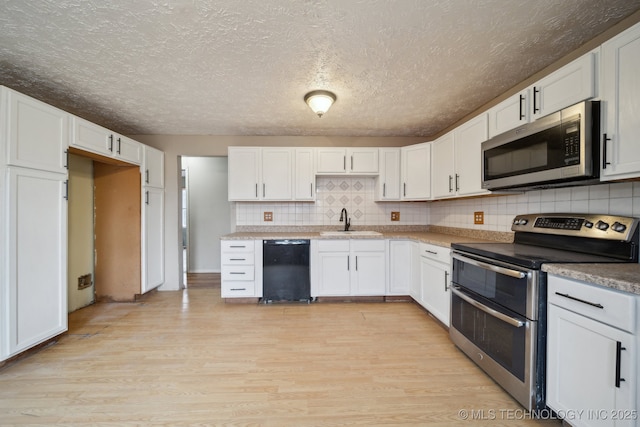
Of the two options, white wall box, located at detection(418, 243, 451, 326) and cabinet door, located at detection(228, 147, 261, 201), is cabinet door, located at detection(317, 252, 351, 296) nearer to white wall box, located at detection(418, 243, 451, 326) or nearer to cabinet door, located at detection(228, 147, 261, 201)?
white wall box, located at detection(418, 243, 451, 326)

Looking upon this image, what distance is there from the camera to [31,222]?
193 centimetres

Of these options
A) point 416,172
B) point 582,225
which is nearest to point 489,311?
point 582,225

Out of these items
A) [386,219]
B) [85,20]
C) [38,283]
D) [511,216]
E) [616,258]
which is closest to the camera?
[616,258]

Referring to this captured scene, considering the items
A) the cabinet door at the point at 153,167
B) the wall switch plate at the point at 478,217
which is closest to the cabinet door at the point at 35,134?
the cabinet door at the point at 153,167

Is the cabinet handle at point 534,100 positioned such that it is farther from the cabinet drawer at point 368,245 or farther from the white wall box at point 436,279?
the cabinet drawer at point 368,245

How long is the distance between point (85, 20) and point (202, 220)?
3817 millimetres

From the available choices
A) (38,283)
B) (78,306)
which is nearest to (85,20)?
(38,283)

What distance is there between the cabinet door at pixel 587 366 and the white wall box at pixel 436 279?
3.12 ft

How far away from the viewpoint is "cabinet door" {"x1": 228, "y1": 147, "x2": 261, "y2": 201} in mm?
3336

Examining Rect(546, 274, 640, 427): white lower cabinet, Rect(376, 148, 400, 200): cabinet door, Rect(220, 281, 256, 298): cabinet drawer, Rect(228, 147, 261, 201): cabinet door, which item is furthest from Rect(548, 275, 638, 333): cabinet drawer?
Rect(228, 147, 261, 201): cabinet door

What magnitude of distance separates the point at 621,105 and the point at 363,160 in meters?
2.35

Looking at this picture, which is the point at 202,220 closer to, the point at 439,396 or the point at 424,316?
the point at 424,316

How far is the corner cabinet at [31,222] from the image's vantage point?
5.84ft

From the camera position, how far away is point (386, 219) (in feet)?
12.2
